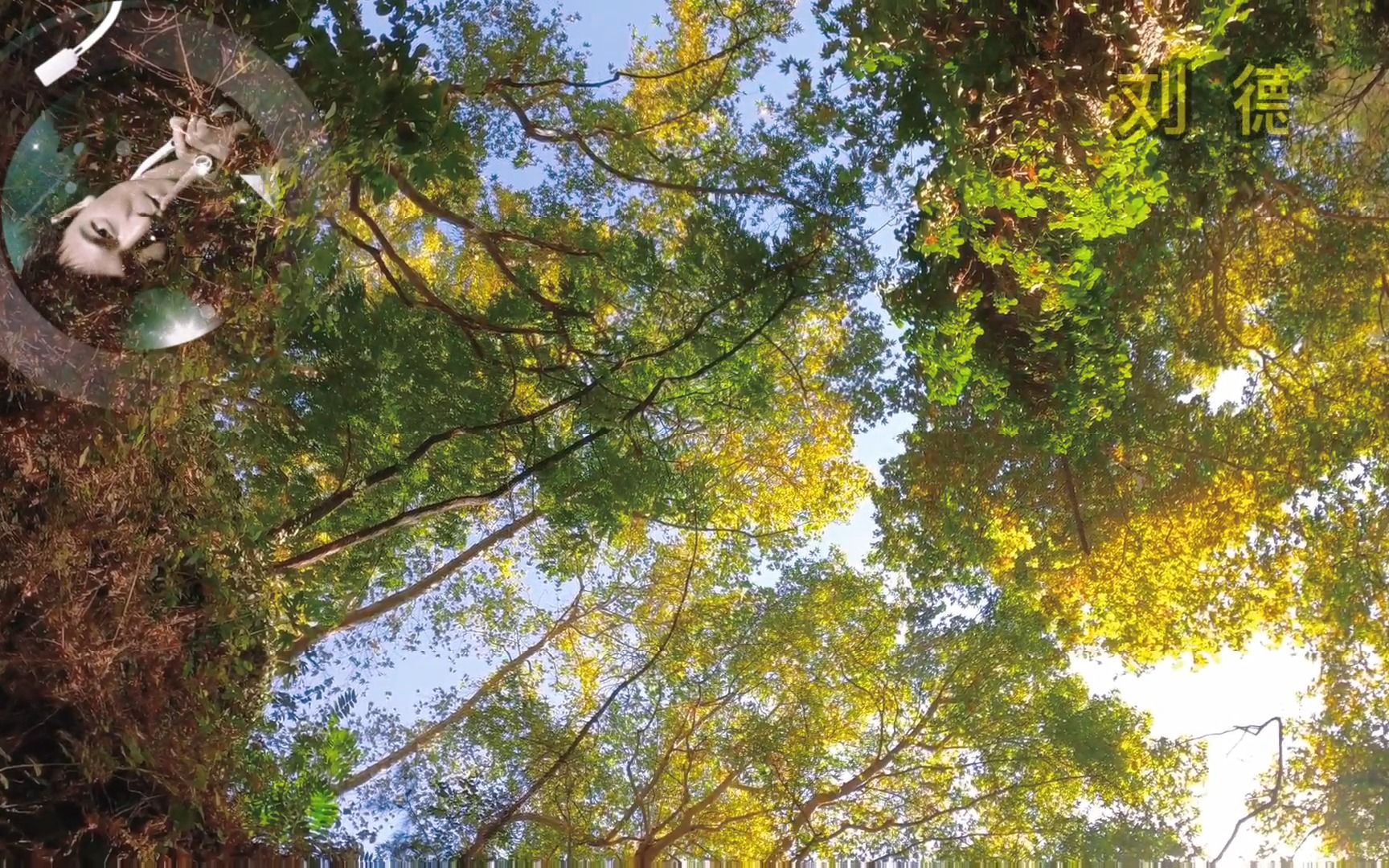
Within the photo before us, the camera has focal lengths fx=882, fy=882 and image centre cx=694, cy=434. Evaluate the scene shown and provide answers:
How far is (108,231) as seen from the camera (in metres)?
2.10

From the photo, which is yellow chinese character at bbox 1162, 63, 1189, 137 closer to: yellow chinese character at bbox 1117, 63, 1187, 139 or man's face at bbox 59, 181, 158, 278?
yellow chinese character at bbox 1117, 63, 1187, 139

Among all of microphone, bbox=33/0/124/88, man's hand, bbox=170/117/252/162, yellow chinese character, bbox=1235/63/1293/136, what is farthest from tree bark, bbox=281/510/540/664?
yellow chinese character, bbox=1235/63/1293/136

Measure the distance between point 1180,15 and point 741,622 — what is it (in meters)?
5.01

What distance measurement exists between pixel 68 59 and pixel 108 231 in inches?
14.8

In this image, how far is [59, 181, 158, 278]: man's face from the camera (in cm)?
208

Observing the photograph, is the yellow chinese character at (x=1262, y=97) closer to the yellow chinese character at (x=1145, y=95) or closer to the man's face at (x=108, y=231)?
the yellow chinese character at (x=1145, y=95)

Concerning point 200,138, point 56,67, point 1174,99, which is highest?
point 1174,99

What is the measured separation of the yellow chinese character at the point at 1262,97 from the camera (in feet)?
14.3

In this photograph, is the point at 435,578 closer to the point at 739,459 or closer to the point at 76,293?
the point at 739,459
